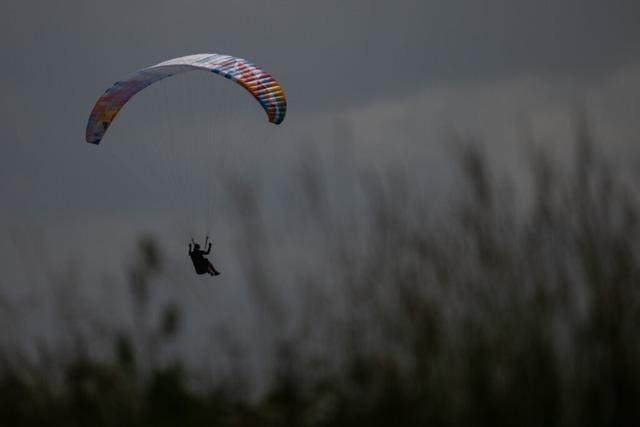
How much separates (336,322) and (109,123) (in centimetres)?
1660

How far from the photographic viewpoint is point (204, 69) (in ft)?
65.5

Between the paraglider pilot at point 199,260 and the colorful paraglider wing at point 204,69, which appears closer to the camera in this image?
the colorful paraglider wing at point 204,69

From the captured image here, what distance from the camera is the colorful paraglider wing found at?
65.2ft

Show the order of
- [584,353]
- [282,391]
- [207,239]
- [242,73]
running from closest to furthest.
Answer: [584,353] → [282,391] → [242,73] → [207,239]

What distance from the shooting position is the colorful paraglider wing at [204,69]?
782 inches

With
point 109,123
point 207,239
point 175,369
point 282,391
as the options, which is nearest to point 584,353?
point 282,391

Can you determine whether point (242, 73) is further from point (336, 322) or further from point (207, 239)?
point (336, 322)

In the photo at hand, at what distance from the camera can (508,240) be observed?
5426mm

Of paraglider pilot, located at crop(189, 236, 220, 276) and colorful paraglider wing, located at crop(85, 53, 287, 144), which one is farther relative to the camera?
paraglider pilot, located at crop(189, 236, 220, 276)

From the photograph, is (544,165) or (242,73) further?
(242,73)

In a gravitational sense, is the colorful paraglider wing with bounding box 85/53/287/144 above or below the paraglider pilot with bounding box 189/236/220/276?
above

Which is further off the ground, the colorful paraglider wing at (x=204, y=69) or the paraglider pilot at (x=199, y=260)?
the colorful paraglider wing at (x=204, y=69)

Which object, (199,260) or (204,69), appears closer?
(204,69)

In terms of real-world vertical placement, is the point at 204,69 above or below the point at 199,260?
above
